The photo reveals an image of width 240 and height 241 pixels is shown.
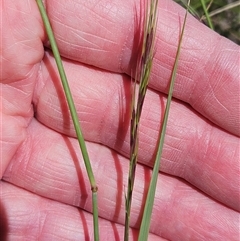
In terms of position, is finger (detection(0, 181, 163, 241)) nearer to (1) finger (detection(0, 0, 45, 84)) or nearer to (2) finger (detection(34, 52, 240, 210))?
(2) finger (detection(34, 52, 240, 210))

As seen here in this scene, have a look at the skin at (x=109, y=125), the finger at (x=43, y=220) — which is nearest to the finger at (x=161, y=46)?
the skin at (x=109, y=125)

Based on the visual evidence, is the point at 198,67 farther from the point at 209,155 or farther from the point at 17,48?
the point at 17,48

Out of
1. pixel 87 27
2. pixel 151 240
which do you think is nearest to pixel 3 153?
pixel 87 27

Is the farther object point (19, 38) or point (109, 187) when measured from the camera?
point (109, 187)

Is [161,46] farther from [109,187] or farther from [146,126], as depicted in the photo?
[109,187]

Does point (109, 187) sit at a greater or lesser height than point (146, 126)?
lesser

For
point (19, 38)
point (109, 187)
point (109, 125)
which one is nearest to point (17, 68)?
point (19, 38)

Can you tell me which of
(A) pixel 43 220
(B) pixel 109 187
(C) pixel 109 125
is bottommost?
(A) pixel 43 220
